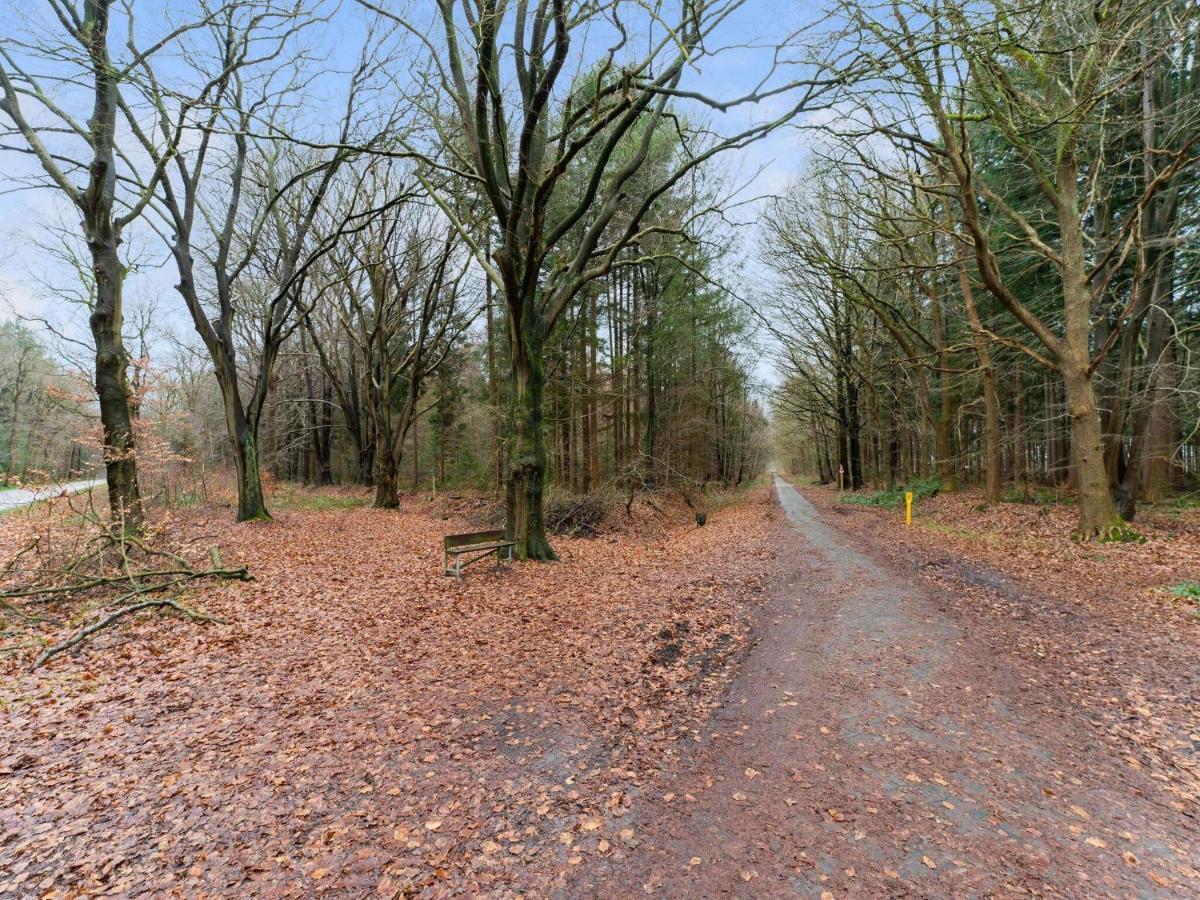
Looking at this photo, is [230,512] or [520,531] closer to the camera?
[520,531]

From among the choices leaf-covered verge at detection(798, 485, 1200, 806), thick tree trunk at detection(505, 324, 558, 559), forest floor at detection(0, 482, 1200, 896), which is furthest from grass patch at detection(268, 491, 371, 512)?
leaf-covered verge at detection(798, 485, 1200, 806)

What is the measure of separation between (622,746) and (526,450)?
629cm

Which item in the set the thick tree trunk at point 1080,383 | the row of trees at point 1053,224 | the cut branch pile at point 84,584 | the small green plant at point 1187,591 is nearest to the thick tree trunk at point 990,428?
the row of trees at point 1053,224

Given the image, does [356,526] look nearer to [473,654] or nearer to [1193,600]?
[473,654]

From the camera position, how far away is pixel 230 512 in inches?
627

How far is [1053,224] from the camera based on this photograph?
38.5ft

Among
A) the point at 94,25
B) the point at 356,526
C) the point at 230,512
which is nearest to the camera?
the point at 94,25

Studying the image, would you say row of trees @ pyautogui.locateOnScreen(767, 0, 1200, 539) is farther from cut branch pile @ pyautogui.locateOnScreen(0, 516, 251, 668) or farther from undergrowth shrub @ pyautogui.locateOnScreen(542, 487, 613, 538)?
cut branch pile @ pyautogui.locateOnScreen(0, 516, 251, 668)

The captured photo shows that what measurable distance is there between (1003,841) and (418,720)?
3.81 metres

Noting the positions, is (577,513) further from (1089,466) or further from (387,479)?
(1089,466)

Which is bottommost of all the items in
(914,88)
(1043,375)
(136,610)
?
(136,610)

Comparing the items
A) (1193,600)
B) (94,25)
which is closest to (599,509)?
(1193,600)

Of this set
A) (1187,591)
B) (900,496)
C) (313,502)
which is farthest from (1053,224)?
(313,502)

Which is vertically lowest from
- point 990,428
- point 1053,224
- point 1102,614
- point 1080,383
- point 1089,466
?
point 1102,614
